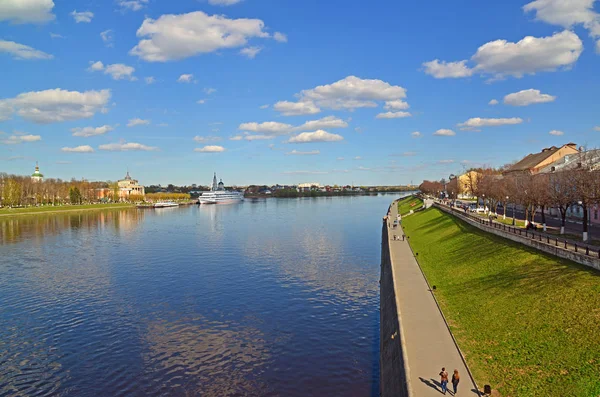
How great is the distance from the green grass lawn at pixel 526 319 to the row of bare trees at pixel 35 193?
146 meters

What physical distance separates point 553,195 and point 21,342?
4429 cm

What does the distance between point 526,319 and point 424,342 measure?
497 centimetres

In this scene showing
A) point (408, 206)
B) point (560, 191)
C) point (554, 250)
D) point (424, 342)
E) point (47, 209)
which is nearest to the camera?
point (424, 342)

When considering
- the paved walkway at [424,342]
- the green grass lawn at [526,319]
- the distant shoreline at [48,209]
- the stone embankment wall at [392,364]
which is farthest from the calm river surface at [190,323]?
the distant shoreline at [48,209]

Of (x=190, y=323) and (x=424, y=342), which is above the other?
(x=424, y=342)

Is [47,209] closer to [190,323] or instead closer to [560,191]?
[190,323]

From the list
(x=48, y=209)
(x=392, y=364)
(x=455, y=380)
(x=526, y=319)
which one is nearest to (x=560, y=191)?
(x=526, y=319)

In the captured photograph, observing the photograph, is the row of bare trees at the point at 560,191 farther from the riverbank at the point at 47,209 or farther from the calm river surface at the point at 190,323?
the riverbank at the point at 47,209

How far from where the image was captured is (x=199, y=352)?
23.4 metres

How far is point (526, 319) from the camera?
19.2m

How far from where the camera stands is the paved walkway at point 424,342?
14.7 m

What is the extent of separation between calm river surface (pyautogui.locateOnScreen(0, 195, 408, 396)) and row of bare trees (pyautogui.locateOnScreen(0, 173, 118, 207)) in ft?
332

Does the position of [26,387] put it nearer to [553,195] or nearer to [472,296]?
[472,296]

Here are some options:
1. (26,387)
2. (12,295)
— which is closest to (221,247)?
(12,295)
